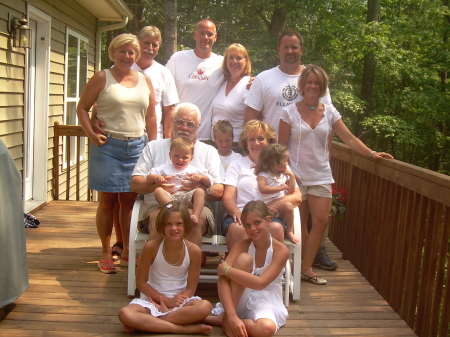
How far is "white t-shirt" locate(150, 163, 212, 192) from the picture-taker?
3.38m

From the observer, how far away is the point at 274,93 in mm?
3926

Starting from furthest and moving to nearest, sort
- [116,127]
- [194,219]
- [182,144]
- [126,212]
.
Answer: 1. [126,212]
2. [116,127]
3. [182,144]
4. [194,219]

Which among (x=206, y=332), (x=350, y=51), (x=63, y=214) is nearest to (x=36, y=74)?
(x=63, y=214)

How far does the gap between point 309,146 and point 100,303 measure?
1.67m

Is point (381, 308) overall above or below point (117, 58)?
below

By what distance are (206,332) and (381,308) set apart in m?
1.21

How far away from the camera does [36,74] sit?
612 cm

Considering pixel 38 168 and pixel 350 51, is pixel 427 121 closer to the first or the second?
pixel 350 51

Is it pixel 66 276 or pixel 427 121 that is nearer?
pixel 66 276

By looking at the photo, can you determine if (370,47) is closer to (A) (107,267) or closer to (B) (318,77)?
(B) (318,77)

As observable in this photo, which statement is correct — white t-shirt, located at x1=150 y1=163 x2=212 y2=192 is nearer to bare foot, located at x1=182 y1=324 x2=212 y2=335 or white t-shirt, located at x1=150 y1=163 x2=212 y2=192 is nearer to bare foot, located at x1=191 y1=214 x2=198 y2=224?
bare foot, located at x1=191 y1=214 x2=198 y2=224

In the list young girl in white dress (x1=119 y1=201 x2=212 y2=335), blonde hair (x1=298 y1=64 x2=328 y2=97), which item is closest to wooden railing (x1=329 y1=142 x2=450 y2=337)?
blonde hair (x1=298 y1=64 x2=328 y2=97)

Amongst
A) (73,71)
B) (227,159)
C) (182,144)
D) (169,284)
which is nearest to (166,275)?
(169,284)

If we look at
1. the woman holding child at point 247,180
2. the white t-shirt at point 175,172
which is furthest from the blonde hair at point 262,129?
the white t-shirt at point 175,172
